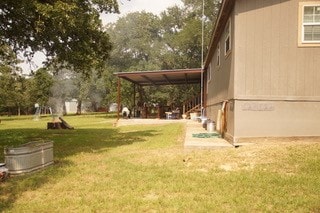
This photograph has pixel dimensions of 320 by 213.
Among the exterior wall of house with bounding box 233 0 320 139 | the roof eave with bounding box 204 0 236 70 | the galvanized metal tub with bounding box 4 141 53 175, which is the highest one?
the roof eave with bounding box 204 0 236 70

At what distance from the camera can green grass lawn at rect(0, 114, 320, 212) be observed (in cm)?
532

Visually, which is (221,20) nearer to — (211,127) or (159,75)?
(211,127)

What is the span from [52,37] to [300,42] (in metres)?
8.18

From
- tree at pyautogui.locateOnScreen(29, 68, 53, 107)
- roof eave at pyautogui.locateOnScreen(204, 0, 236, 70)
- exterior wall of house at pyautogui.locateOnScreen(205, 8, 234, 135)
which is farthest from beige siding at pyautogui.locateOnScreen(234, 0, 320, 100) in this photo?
tree at pyautogui.locateOnScreen(29, 68, 53, 107)

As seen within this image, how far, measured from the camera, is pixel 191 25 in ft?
168

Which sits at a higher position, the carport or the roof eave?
the roof eave

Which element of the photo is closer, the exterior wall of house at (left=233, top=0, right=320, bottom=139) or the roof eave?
the exterior wall of house at (left=233, top=0, right=320, bottom=139)

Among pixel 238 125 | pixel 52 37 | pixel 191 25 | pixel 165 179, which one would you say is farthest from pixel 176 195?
pixel 191 25

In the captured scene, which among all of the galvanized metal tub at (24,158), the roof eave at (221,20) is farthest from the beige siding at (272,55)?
the galvanized metal tub at (24,158)

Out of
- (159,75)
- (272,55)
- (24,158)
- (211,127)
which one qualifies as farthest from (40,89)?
(272,55)

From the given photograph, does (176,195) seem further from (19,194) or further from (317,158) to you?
(317,158)

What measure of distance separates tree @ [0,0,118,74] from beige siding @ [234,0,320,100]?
5220mm

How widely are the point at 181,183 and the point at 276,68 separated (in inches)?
211

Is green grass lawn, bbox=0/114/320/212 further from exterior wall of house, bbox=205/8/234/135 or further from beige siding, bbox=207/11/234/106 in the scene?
beige siding, bbox=207/11/234/106
